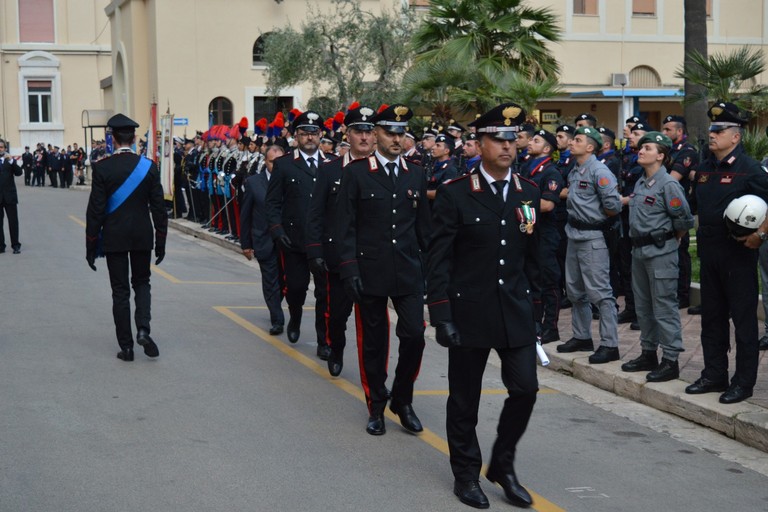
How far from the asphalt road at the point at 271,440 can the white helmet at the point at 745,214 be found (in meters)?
1.45

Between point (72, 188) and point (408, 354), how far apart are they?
42611 millimetres

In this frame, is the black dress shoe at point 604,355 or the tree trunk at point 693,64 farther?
the tree trunk at point 693,64

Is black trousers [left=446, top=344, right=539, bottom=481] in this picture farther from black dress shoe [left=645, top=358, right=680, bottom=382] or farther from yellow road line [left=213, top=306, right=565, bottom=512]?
black dress shoe [left=645, top=358, right=680, bottom=382]

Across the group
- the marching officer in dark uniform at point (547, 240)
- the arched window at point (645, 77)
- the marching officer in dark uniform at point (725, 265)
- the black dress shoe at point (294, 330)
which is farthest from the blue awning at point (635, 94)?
the marching officer in dark uniform at point (725, 265)

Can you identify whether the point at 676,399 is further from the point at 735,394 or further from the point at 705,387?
the point at 735,394

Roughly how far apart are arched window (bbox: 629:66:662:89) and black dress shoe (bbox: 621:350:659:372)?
35478 millimetres

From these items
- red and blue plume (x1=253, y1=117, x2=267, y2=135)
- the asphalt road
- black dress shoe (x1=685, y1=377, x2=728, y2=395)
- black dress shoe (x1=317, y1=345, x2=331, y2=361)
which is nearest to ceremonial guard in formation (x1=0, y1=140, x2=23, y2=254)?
red and blue plume (x1=253, y1=117, x2=267, y2=135)

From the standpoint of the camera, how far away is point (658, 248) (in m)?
8.54

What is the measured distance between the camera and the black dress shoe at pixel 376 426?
7167 millimetres

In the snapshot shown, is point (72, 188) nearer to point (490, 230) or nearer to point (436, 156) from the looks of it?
point (436, 156)

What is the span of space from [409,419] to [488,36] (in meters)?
13.4

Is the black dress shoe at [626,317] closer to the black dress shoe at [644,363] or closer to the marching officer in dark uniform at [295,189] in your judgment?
the black dress shoe at [644,363]

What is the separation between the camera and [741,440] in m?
7.29

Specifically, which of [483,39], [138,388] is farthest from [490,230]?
[483,39]
